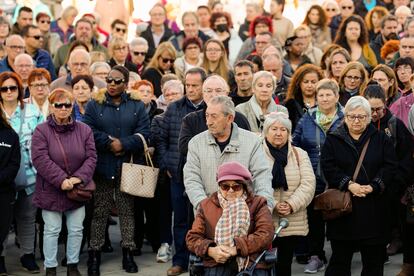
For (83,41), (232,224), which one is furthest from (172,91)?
(232,224)

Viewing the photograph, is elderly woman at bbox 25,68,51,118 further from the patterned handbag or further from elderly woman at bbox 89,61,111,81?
the patterned handbag

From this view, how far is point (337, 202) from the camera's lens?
12.1 meters

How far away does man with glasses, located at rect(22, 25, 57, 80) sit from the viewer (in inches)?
700

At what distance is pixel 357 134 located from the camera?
12.2m

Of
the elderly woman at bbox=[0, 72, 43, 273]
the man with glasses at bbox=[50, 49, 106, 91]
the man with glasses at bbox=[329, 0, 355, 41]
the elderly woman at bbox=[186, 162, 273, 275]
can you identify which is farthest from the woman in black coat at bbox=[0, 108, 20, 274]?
the man with glasses at bbox=[329, 0, 355, 41]

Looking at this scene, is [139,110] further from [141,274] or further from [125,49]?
[125,49]

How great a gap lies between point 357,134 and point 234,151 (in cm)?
145

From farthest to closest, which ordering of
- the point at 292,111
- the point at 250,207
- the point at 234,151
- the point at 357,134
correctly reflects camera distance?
the point at 292,111
the point at 357,134
the point at 234,151
the point at 250,207

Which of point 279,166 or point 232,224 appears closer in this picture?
point 232,224

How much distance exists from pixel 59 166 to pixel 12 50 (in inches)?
171

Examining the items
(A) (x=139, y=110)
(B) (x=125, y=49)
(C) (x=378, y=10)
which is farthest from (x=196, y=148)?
(C) (x=378, y=10)

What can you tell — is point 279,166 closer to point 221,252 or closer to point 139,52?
point 221,252

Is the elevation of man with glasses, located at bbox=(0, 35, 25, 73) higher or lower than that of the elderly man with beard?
lower

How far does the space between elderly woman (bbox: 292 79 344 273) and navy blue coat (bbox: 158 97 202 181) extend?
1190 mm
